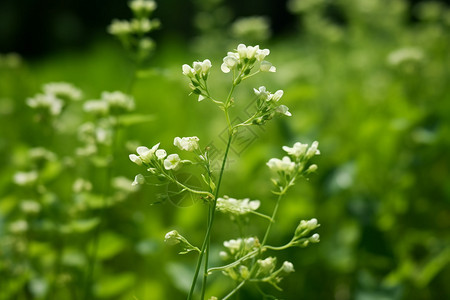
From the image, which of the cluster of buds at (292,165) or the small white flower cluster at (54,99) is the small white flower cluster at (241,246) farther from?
the small white flower cluster at (54,99)

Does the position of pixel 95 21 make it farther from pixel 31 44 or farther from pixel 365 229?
pixel 365 229

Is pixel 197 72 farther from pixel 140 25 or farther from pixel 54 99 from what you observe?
pixel 54 99

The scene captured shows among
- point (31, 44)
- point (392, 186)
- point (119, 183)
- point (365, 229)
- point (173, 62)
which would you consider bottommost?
point (31, 44)

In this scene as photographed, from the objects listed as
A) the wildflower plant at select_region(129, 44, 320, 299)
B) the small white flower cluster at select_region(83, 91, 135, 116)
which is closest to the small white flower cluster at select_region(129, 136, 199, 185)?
the wildflower plant at select_region(129, 44, 320, 299)

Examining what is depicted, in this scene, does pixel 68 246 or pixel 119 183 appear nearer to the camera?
pixel 119 183

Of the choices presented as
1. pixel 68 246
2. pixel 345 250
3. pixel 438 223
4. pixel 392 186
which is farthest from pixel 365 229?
pixel 68 246

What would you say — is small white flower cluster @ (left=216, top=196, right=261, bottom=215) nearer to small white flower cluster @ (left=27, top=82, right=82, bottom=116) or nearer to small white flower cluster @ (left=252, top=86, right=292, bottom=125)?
small white flower cluster @ (left=252, top=86, right=292, bottom=125)
